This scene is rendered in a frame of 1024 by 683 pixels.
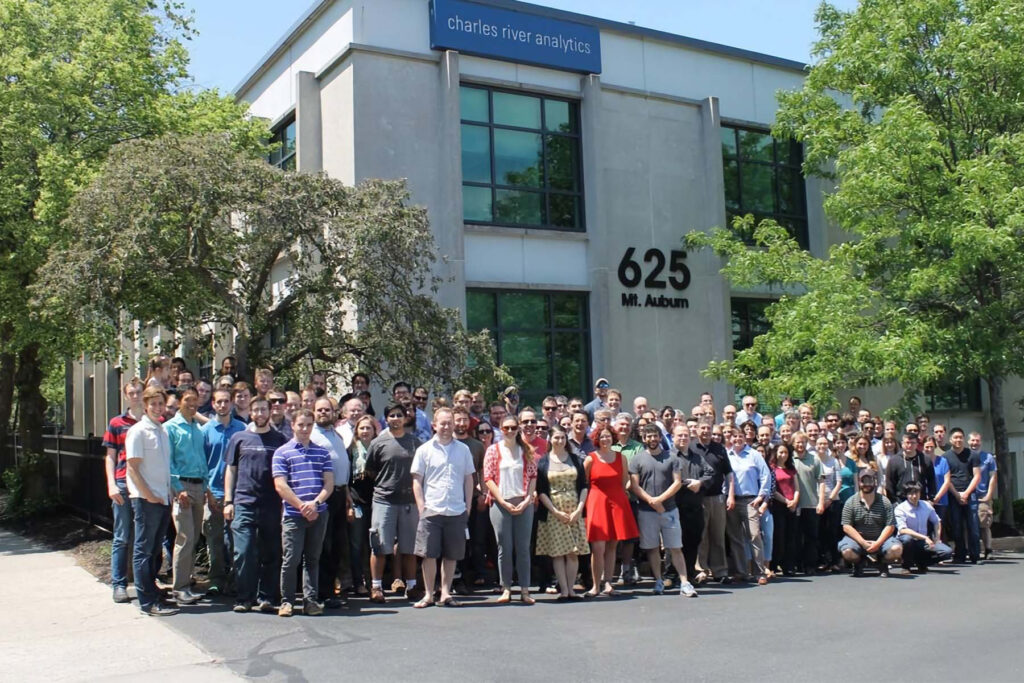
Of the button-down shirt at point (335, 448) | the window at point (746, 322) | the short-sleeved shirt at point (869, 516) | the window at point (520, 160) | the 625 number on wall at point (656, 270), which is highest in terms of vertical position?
the window at point (520, 160)

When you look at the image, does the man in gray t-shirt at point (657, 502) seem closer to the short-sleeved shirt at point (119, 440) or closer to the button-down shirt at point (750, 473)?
the button-down shirt at point (750, 473)

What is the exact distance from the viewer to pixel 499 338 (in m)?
18.6

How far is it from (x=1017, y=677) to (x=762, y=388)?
401 inches

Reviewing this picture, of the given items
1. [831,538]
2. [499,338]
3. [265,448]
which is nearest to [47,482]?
[499,338]

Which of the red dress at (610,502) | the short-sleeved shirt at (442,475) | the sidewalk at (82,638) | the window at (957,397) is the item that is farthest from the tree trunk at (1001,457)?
the sidewalk at (82,638)

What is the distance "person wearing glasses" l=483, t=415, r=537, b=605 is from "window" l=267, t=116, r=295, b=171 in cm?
1161

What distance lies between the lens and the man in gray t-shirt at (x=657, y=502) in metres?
10.8

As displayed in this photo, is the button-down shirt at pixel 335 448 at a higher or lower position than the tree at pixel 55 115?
lower

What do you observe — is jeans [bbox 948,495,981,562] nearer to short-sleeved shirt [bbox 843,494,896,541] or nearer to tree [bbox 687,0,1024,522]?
short-sleeved shirt [bbox 843,494,896,541]

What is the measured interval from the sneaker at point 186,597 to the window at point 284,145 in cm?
1216

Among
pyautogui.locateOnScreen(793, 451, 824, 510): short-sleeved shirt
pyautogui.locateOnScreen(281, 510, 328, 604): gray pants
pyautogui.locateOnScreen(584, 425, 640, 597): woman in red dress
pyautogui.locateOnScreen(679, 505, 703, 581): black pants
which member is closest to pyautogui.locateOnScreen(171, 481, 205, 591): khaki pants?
pyautogui.locateOnScreen(281, 510, 328, 604): gray pants

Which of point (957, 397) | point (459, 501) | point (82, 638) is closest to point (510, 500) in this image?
point (459, 501)

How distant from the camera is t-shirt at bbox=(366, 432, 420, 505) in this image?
980 centimetres

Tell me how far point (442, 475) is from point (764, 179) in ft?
49.8
